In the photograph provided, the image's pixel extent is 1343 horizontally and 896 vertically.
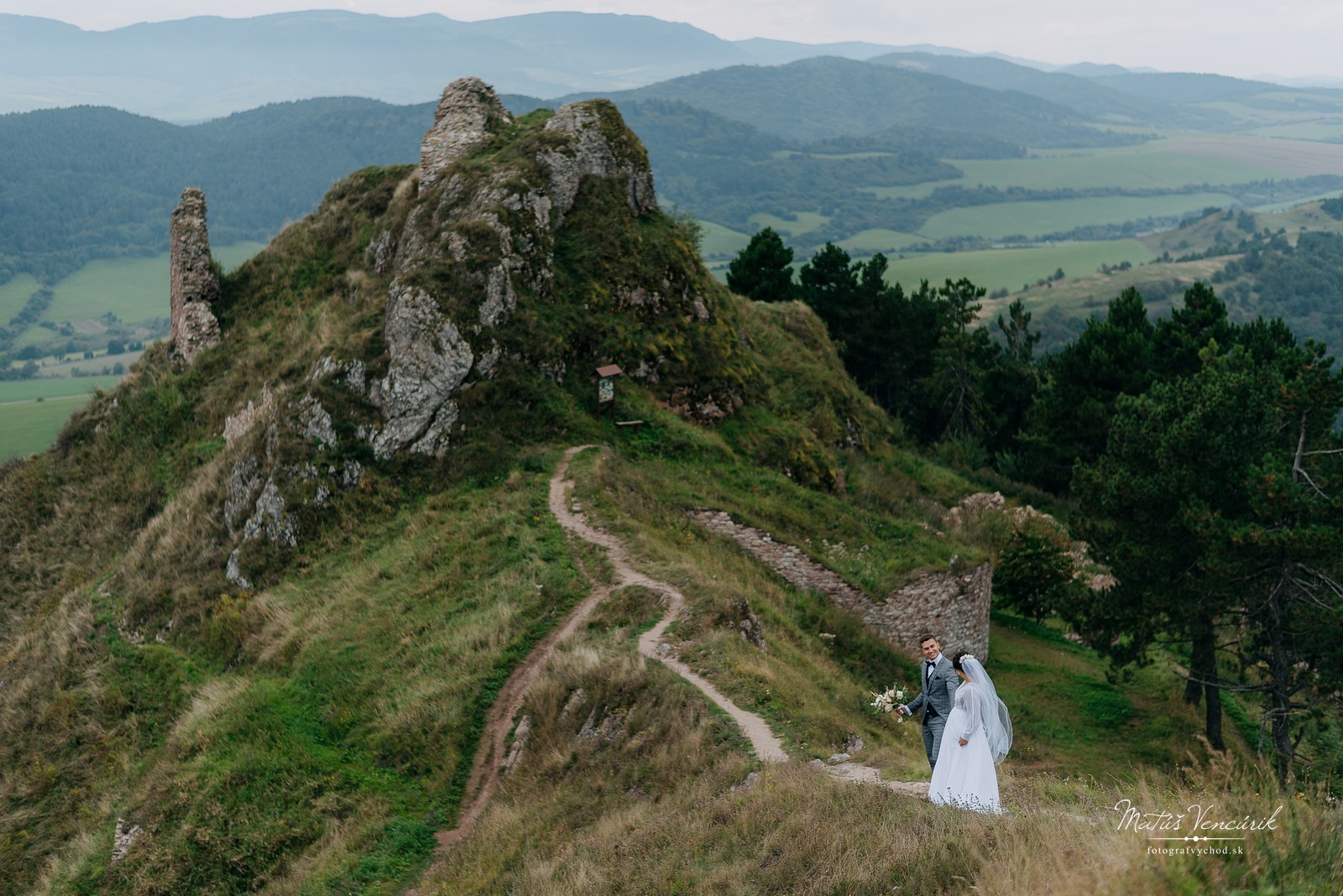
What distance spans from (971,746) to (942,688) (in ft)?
3.41

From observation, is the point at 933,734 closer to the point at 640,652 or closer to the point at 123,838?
the point at 640,652

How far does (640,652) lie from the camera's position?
16.9m

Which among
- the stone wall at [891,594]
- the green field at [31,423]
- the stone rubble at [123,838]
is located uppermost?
the stone wall at [891,594]

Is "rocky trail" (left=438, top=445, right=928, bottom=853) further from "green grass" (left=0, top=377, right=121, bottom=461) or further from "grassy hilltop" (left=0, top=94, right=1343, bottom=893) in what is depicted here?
"green grass" (left=0, top=377, right=121, bottom=461)

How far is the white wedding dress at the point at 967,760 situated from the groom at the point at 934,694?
23.5 inches

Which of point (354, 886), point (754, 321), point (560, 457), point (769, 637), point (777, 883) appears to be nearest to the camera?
point (777, 883)

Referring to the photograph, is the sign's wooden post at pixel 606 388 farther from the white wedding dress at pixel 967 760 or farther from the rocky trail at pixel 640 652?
the white wedding dress at pixel 967 760

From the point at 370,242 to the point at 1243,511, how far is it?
93.6 ft

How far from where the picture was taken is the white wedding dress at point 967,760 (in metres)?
10.6

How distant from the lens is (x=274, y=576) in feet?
78.3

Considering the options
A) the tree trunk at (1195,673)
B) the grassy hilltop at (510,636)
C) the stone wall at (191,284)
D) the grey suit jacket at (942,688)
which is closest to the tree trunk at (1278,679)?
the tree trunk at (1195,673)

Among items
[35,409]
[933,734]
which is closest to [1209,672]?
[933,734]

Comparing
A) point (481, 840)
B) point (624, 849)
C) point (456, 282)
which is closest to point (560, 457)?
point (456, 282)

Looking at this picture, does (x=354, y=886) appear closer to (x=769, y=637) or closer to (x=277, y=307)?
(x=769, y=637)
